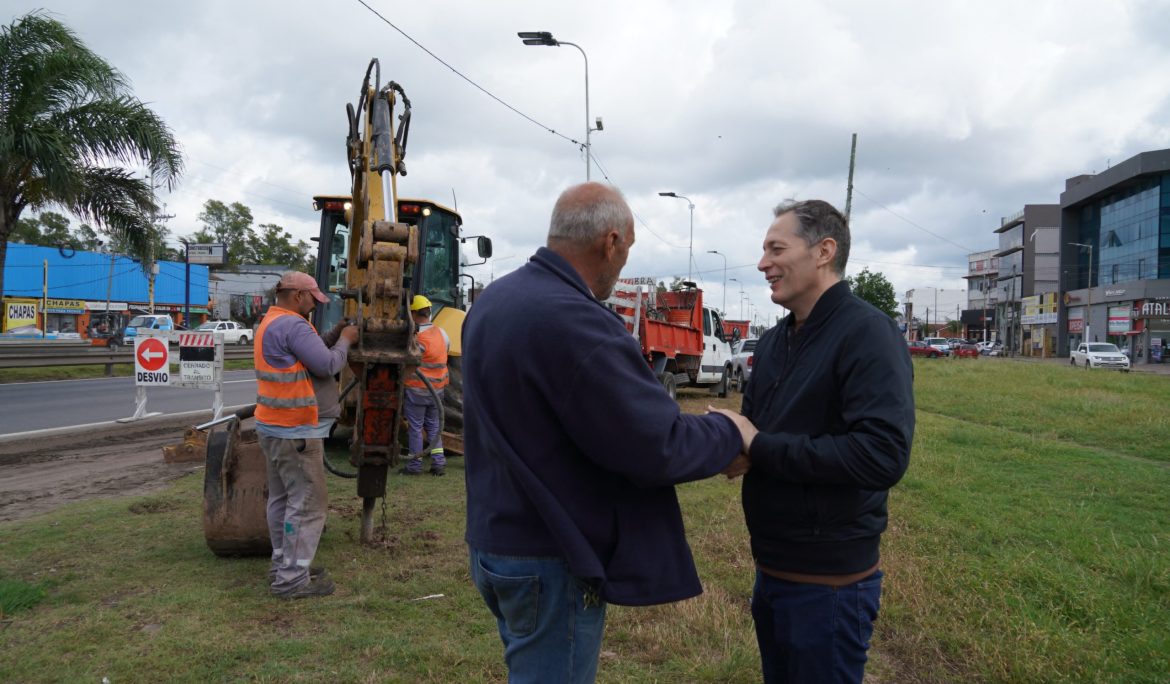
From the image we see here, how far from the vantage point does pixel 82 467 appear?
27.9 ft

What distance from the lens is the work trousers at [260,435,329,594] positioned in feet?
15.2

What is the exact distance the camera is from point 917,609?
429 centimetres

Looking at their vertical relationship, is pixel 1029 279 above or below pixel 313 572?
above

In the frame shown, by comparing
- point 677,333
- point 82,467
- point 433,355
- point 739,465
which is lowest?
point 82,467

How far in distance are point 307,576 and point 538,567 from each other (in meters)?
3.19

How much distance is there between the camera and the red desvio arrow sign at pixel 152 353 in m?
10.7

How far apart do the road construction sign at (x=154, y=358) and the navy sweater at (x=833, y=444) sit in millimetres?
10470

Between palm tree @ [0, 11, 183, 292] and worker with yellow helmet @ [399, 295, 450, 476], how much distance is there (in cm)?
1089

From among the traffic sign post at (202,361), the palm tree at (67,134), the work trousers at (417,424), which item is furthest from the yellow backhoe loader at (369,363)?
the palm tree at (67,134)

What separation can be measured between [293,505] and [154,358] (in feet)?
24.3

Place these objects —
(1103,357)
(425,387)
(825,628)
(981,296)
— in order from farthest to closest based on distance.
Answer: (981,296)
(1103,357)
(425,387)
(825,628)

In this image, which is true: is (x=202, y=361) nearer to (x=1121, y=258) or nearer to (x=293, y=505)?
(x=293, y=505)

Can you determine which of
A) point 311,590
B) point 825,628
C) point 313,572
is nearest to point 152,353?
point 313,572

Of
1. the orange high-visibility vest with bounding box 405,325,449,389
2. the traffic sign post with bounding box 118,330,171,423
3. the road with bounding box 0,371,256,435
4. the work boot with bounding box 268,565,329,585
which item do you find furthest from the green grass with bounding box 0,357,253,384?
the work boot with bounding box 268,565,329,585
